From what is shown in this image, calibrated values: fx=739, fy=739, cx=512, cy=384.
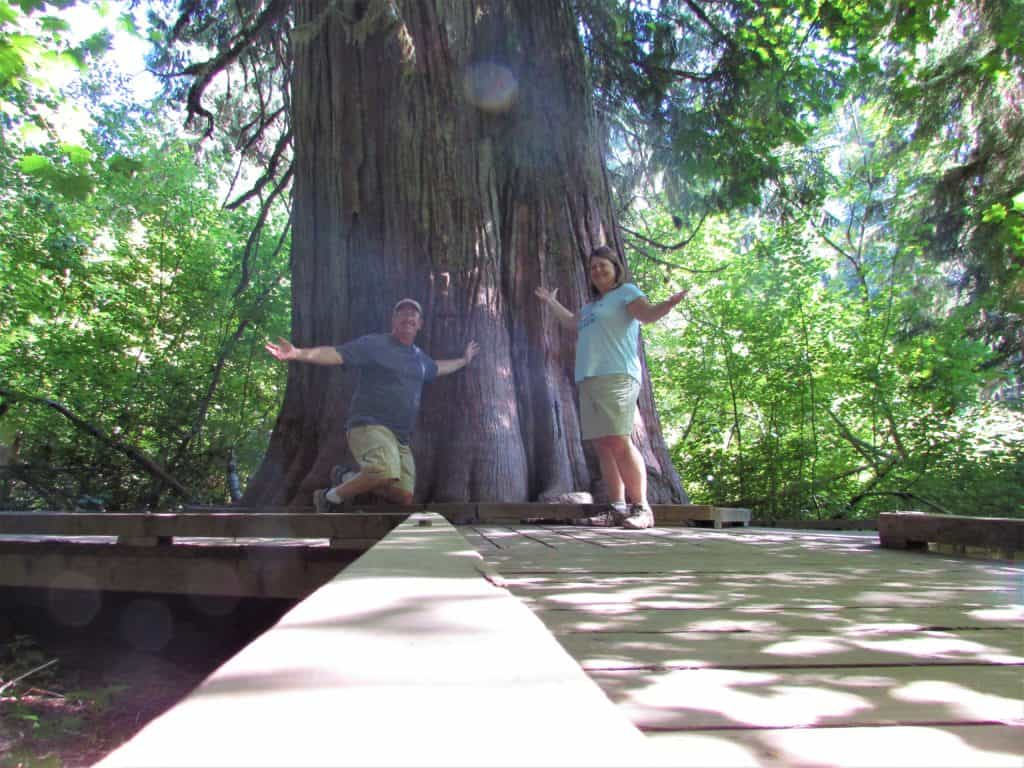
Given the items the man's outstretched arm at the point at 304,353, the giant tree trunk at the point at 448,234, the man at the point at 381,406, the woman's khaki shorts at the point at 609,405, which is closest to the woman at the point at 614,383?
the woman's khaki shorts at the point at 609,405

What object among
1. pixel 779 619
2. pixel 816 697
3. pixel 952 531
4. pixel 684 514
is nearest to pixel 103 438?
pixel 684 514

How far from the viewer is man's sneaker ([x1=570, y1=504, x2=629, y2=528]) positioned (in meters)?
4.90

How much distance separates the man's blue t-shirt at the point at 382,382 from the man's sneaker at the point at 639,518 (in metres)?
1.75

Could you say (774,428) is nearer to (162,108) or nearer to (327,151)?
(327,151)

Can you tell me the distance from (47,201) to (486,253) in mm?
8319

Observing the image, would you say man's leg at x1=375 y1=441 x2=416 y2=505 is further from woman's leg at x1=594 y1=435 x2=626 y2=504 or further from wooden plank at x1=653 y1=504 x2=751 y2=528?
wooden plank at x1=653 y1=504 x2=751 y2=528

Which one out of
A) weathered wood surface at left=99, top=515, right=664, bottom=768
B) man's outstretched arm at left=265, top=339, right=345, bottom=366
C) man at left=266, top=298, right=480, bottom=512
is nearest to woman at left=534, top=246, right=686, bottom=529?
man at left=266, top=298, right=480, bottom=512

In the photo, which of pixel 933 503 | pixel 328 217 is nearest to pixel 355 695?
pixel 328 217

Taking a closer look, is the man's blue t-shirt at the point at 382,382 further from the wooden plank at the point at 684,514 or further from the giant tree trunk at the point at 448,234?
the wooden plank at the point at 684,514

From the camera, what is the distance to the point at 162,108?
13367 mm

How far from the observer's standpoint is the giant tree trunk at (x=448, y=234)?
5926mm

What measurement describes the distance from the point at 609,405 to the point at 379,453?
1.60 meters

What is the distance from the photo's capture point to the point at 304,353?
16.6ft

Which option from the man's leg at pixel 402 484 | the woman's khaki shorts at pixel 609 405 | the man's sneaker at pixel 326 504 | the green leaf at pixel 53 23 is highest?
the green leaf at pixel 53 23
